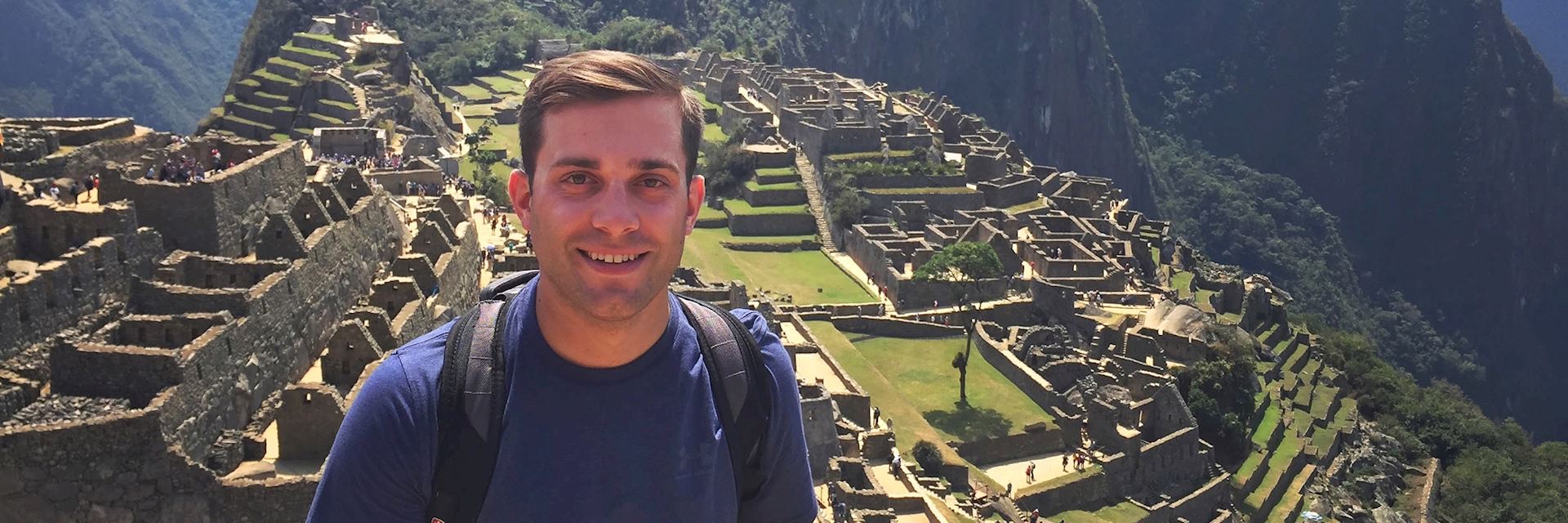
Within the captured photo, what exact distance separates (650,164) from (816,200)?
5116cm

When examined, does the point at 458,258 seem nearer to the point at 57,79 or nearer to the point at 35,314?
the point at 35,314

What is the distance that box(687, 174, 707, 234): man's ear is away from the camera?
170 inches

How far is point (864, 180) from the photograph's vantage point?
180 ft

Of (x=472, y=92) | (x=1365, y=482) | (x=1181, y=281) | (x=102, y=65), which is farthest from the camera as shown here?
(x=472, y=92)

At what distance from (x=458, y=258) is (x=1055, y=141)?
15398 centimetres

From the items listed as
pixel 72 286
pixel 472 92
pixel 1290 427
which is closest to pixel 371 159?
pixel 72 286

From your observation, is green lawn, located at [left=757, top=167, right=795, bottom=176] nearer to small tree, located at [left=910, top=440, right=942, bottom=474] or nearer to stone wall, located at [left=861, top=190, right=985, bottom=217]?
stone wall, located at [left=861, top=190, right=985, bottom=217]

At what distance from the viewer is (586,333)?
403 centimetres

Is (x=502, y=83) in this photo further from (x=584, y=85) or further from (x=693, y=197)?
(x=584, y=85)

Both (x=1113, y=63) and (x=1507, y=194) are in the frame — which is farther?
(x=1113, y=63)

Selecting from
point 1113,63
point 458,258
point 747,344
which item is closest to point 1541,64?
point 1113,63

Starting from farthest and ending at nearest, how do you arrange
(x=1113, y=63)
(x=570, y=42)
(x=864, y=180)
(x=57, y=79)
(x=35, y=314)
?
(x=1113, y=63), (x=570, y=42), (x=57, y=79), (x=864, y=180), (x=35, y=314)

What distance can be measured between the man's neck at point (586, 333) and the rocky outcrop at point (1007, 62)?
155937mm

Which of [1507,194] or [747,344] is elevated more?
[747,344]
